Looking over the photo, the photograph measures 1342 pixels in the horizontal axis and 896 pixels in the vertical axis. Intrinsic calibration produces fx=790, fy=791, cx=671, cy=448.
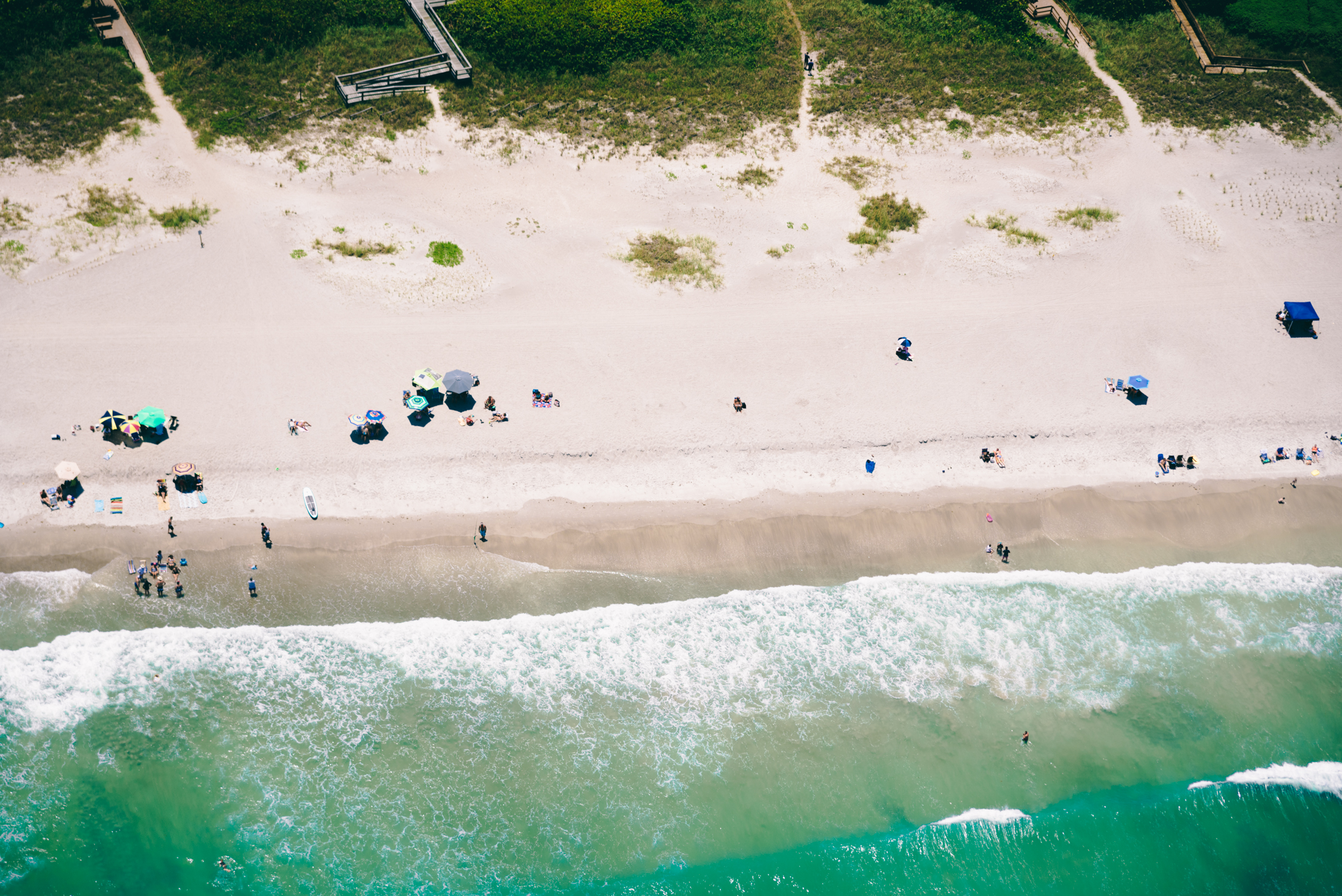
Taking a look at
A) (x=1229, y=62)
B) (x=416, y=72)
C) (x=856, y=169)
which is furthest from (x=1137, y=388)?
(x=416, y=72)

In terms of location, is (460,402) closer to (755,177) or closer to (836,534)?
(836,534)

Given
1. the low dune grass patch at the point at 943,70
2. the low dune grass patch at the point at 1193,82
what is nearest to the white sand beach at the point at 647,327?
the low dune grass patch at the point at 943,70

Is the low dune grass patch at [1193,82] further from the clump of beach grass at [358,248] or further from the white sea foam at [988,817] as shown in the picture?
the clump of beach grass at [358,248]

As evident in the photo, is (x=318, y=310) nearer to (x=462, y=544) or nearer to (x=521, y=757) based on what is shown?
(x=462, y=544)

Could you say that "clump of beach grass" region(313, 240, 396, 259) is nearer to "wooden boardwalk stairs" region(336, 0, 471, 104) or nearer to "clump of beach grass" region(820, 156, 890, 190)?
"wooden boardwalk stairs" region(336, 0, 471, 104)

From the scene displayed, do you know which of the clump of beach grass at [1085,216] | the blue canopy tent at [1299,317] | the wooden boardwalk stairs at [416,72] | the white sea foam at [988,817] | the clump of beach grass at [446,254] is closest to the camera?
the white sea foam at [988,817]
